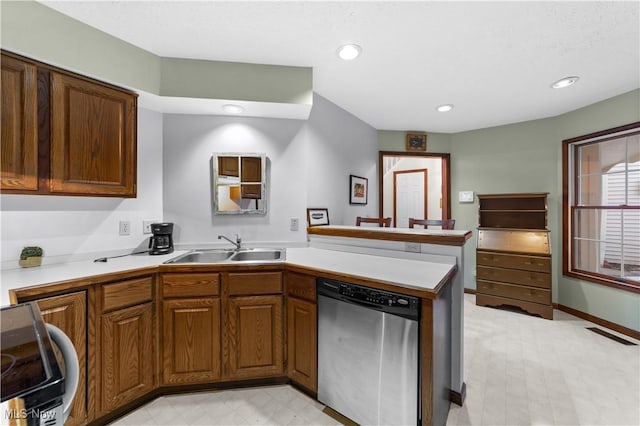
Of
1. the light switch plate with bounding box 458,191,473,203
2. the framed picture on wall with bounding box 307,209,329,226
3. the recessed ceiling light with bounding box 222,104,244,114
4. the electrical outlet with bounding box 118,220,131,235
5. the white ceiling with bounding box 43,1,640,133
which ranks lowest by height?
the electrical outlet with bounding box 118,220,131,235

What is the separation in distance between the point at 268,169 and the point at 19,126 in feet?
5.30

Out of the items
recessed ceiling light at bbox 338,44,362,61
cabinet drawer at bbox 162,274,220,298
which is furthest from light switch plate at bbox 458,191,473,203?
cabinet drawer at bbox 162,274,220,298

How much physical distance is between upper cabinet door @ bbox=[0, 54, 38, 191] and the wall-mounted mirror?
45.0 inches

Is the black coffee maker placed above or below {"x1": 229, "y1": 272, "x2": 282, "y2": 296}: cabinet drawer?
above

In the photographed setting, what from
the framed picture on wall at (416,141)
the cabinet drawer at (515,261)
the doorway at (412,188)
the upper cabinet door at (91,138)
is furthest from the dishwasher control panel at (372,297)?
the doorway at (412,188)

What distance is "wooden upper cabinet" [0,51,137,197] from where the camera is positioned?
1.48 m

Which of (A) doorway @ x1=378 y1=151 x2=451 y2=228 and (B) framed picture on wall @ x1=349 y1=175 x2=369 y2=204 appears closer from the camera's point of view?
(B) framed picture on wall @ x1=349 y1=175 x2=369 y2=204

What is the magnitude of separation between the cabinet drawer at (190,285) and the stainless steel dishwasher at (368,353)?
2.41 feet

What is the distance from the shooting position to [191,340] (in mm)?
1768

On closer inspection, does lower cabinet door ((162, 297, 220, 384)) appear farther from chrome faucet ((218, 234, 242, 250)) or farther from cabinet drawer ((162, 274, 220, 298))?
chrome faucet ((218, 234, 242, 250))

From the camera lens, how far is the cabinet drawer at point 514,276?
3031 millimetres

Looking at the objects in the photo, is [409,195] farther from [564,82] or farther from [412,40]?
[412,40]

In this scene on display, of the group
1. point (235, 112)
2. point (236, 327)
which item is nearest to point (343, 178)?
point (235, 112)

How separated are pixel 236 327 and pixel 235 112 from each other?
1836mm
